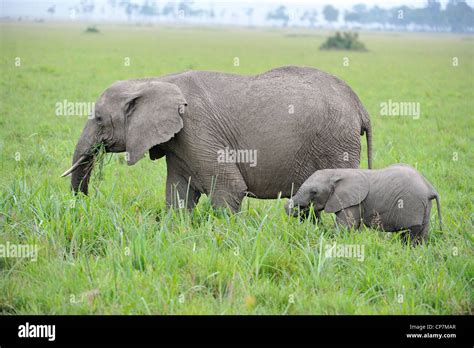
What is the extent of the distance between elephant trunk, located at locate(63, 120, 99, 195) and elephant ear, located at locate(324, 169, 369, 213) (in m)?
2.05

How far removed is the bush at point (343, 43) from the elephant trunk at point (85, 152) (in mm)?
33420

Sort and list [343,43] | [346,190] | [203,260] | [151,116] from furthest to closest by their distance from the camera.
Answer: [343,43], [151,116], [346,190], [203,260]

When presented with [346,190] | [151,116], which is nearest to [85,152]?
[151,116]

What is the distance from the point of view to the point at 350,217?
216 inches

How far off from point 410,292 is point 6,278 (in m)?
2.68

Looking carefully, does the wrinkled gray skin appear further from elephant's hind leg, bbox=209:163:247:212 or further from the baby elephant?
the baby elephant

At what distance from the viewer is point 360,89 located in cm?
1792

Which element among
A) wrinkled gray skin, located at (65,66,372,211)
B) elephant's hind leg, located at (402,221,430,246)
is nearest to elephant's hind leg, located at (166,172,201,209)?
wrinkled gray skin, located at (65,66,372,211)

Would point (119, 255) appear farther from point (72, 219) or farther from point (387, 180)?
point (387, 180)

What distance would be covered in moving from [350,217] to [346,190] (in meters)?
0.23

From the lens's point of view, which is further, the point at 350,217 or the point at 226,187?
the point at 226,187

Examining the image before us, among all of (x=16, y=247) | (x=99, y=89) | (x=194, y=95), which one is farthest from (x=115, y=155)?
(x=99, y=89)

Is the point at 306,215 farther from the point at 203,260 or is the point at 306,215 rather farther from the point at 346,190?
the point at 203,260

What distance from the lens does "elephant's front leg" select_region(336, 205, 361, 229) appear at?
18.0ft
